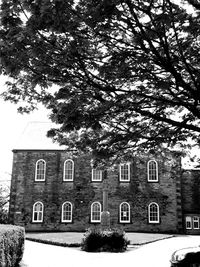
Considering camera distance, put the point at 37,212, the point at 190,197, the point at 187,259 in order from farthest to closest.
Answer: the point at 190,197
the point at 37,212
the point at 187,259

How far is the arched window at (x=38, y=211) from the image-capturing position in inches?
1223

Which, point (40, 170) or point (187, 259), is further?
point (40, 170)

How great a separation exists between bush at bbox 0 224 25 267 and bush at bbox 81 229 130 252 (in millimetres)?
5561

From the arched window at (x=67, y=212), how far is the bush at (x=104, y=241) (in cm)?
1382

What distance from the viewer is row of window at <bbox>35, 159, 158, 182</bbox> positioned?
3203cm

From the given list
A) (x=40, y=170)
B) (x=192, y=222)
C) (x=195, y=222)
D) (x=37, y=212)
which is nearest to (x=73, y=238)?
(x=37, y=212)

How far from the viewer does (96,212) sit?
31125mm

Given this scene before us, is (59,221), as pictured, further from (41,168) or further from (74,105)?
(74,105)

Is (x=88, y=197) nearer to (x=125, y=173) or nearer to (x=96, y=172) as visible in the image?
(x=96, y=172)

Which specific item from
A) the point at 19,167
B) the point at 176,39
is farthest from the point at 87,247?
the point at 19,167

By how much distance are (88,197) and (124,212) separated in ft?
11.3

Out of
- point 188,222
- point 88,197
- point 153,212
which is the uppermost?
point 88,197

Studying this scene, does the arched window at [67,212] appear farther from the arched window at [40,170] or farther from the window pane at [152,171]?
the window pane at [152,171]

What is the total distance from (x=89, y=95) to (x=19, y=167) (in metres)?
27.5
